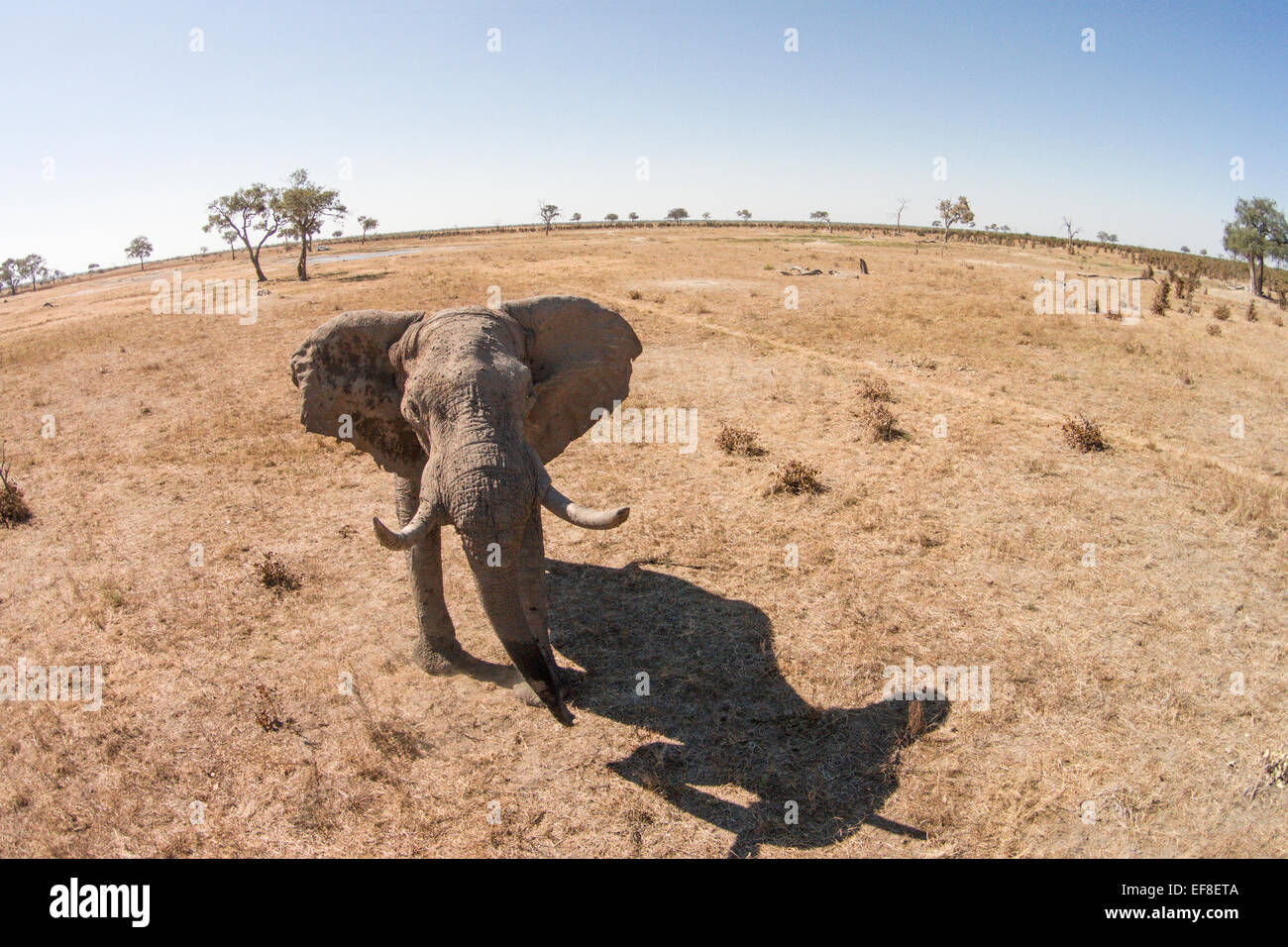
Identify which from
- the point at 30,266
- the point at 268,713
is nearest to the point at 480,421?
the point at 268,713

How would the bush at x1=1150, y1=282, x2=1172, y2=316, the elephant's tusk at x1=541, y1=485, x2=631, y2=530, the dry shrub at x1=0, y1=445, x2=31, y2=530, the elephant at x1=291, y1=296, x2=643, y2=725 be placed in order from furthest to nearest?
1. the bush at x1=1150, y1=282, x2=1172, y2=316
2. the dry shrub at x1=0, y1=445, x2=31, y2=530
3. the elephant at x1=291, y1=296, x2=643, y2=725
4. the elephant's tusk at x1=541, y1=485, x2=631, y2=530

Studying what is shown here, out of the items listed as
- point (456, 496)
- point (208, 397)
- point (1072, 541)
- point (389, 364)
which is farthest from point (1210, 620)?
point (208, 397)

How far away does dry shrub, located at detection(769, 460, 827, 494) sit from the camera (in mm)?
11969

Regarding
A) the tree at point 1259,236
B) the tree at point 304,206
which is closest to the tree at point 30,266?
the tree at point 304,206

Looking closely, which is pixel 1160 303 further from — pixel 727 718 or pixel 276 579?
pixel 276 579

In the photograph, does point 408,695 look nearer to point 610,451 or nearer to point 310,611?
point 310,611

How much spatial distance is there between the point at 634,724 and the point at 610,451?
7.92 meters

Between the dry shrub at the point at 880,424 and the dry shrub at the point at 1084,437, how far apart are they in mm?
3221

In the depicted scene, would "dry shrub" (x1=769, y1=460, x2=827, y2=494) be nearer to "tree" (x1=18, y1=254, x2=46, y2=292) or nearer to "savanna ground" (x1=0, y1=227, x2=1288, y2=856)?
"savanna ground" (x1=0, y1=227, x2=1288, y2=856)

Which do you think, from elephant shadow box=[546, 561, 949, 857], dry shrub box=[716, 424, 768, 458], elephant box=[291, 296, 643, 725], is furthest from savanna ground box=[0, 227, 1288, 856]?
elephant box=[291, 296, 643, 725]

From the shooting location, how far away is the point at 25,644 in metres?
8.52

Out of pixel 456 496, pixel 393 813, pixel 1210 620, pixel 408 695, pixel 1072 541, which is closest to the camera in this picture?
pixel 456 496

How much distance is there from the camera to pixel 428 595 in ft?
24.2

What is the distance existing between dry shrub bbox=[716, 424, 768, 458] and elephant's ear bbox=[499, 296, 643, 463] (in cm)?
636
